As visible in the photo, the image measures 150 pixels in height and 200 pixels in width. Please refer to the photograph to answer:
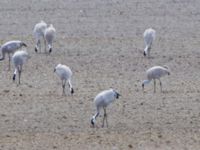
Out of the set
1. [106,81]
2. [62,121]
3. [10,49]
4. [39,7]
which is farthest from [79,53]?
[39,7]

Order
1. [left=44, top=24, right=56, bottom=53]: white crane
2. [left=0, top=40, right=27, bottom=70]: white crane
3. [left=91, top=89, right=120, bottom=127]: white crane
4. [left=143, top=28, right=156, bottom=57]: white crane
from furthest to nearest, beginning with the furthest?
[left=44, top=24, right=56, bottom=53]: white crane, [left=143, top=28, right=156, bottom=57]: white crane, [left=0, top=40, right=27, bottom=70]: white crane, [left=91, top=89, right=120, bottom=127]: white crane

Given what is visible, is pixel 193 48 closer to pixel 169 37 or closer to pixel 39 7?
pixel 169 37

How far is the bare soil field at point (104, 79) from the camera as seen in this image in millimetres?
16062

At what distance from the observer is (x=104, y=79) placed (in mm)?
21781

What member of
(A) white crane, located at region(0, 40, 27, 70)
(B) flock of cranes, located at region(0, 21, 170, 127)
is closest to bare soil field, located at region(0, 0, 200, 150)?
(B) flock of cranes, located at region(0, 21, 170, 127)

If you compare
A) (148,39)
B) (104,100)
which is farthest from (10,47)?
(104,100)

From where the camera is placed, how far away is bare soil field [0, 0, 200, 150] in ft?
52.7

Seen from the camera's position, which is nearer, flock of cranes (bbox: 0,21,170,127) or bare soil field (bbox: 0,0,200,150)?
bare soil field (bbox: 0,0,200,150)

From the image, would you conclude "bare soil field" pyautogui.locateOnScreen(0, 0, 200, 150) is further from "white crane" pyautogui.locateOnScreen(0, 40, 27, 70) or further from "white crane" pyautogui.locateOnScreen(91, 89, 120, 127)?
"white crane" pyautogui.locateOnScreen(0, 40, 27, 70)

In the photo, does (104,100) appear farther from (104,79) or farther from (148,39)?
(148,39)

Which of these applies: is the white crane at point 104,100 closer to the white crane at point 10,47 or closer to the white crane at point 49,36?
the white crane at point 10,47

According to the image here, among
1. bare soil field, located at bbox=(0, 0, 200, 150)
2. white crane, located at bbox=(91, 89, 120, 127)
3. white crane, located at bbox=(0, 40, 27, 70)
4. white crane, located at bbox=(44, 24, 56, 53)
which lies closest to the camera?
bare soil field, located at bbox=(0, 0, 200, 150)

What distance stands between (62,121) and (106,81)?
4210 mm

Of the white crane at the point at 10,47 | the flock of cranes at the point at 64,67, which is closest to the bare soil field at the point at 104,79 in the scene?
the flock of cranes at the point at 64,67
